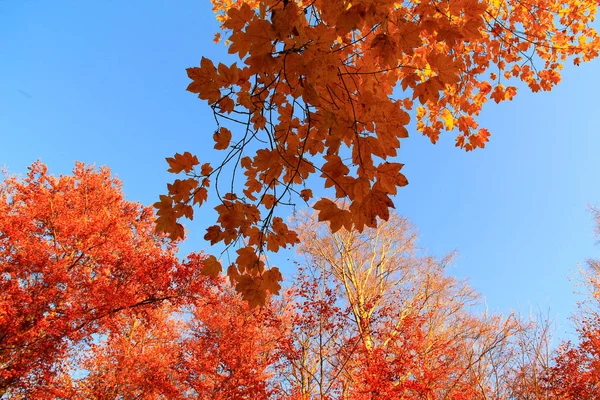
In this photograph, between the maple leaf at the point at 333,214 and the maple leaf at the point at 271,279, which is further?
the maple leaf at the point at 271,279

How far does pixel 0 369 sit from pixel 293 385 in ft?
20.2

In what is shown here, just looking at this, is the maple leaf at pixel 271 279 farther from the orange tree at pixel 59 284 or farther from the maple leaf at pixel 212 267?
the orange tree at pixel 59 284

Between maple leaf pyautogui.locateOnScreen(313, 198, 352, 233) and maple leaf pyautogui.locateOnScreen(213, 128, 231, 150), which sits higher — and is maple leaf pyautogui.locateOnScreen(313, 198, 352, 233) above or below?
below

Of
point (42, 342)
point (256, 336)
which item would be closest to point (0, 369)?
point (42, 342)

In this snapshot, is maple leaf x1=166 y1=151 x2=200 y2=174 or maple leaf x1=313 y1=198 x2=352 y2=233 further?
maple leaf x1=166 y1=151 x2=200 y2=174

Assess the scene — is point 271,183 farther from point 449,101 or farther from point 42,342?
point 42,342

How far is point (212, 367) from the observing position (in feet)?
28.9

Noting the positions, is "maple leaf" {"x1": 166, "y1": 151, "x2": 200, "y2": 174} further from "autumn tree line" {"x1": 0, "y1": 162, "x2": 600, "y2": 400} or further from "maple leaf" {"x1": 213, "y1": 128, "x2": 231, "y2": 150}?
"autumn tree line" {"x1": 0, "y1": 162, "x2": 600, "y2": 400}

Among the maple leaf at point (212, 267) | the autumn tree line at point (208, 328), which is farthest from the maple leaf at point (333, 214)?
the autumn tree line at point (208, 328)

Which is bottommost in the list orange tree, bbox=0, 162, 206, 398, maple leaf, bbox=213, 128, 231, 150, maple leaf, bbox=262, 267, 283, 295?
maple leaf, bbox=262, 267, 283, 295

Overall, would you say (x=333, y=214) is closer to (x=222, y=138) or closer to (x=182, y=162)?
(x=222, y=138)

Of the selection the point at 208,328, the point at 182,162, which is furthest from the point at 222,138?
the point at 208,328

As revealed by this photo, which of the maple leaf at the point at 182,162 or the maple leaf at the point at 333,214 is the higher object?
the maple leaf at the point at 182,162

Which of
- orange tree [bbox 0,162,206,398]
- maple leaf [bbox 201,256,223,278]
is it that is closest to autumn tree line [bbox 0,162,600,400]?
orange tree [bbox 0,162,206,398]
